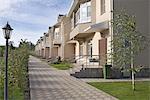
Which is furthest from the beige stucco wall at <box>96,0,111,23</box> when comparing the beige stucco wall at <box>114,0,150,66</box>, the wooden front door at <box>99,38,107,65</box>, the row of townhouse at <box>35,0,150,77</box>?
the wooden front door at <box>99,38,107,65</box>

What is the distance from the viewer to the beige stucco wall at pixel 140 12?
22172mm

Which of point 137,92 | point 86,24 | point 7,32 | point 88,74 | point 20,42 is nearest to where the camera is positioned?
point 7,32

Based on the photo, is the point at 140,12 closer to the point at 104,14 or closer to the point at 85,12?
the point at 104,14

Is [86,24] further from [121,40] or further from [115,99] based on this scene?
[115,99]

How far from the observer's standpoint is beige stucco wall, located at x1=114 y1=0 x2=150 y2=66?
2217 cm

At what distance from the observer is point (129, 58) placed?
13914 millimetres

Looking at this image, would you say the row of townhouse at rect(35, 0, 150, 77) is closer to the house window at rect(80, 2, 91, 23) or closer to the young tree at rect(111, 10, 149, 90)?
the house window at rect(80, 2, 91, 23)

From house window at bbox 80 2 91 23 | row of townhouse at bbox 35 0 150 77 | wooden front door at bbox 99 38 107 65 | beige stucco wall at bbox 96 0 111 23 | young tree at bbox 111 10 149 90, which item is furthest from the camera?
house window at bbox 80 2 91 23

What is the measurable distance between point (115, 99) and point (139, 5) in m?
12.2

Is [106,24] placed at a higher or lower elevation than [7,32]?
higher

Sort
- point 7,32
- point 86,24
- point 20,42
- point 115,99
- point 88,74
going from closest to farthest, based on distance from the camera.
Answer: point 7,32, point 115,99, point 88,74, point 20,42, point 86,24

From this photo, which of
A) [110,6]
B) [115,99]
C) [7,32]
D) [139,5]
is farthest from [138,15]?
[7,32]

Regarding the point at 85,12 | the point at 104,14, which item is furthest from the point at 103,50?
the point at 85,12

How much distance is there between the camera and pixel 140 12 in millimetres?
22469
